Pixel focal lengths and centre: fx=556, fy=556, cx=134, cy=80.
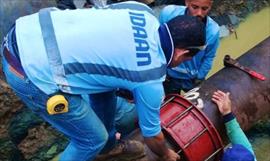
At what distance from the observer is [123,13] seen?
3506mm

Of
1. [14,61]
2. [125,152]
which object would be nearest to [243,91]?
[125,152]

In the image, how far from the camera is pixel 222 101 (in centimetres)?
426

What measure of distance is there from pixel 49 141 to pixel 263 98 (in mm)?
2238

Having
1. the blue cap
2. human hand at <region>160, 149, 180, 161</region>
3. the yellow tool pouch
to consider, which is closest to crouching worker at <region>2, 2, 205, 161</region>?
the yellow tool pouch

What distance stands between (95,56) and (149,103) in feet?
1.46

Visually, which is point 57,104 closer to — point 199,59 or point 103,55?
point 103,55

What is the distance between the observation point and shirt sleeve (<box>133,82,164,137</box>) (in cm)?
339

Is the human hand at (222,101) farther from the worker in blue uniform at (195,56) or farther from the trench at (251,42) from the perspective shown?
the trench at (251,42)

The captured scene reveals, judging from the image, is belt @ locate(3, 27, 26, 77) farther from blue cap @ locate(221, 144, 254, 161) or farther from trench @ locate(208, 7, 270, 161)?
trench @ locate(208, 7, 270, 161)

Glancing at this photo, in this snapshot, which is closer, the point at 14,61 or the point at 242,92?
the point at 14,61

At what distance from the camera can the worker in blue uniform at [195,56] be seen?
182 inches

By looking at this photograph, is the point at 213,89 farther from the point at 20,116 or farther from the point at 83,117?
the point at 20,116

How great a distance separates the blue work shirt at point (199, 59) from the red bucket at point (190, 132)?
690mm

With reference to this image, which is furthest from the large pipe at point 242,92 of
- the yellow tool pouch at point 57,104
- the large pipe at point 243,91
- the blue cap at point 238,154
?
the yellow tool pouch at point 57,104
